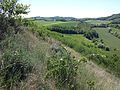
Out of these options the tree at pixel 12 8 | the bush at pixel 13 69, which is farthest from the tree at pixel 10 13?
the bush at pixel 13 69

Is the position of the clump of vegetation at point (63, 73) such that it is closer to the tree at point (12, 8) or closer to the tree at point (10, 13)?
the tree at point (10, 13)

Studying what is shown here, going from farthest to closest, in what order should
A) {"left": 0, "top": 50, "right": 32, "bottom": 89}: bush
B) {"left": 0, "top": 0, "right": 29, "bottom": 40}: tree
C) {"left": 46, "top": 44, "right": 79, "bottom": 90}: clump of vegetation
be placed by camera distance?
{"left": 0, "top": 0, "right": 29, "bottom": 40}: tree < {"left": 46, "top": 44, "right": 79, "bottom": 90}: clump of vegetation < {"left": 0, "top": 50, "right": 32, "bottom": 89}: bush

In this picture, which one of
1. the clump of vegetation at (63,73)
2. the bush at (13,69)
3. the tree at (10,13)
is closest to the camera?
the bush at (13,69)

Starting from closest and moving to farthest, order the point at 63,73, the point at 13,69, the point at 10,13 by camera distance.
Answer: the point at 13,69 → the point at 63,73 → the point at 10,13

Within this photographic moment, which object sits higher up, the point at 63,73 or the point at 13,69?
the point at 13,69

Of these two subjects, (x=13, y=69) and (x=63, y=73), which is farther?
(x=63, y=73)

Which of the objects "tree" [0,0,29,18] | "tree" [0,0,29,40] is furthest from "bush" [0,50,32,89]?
"tree" [0,0,29,18]

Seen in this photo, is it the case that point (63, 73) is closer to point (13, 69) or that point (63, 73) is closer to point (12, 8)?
point (13, 69)

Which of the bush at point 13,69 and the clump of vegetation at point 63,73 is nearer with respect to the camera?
the bush at point 13,69

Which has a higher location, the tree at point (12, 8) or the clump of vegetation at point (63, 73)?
the tree at point (12, 8)

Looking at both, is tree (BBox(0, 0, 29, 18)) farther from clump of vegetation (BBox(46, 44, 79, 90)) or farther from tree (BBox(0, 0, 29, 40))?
clump of vegetation (BBox(46, 44, 79, 90))

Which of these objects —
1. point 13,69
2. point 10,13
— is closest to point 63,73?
point 13,69

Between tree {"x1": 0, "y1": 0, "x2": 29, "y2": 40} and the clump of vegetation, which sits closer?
the clump of vegetation

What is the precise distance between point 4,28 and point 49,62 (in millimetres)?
2645
